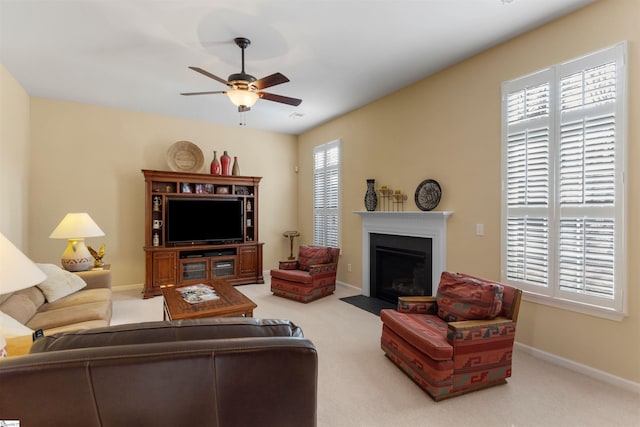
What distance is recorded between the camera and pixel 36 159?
4.74 metres

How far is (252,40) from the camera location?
3109 mm

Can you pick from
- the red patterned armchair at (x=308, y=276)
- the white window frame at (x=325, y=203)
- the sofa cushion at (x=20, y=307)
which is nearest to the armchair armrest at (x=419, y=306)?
the red patterned armchair at (x=308, y=276)

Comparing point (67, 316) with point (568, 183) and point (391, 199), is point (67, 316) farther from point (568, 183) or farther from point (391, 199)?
point (568, 183)

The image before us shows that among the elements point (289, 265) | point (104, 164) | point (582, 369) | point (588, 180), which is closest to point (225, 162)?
point (104, 164)

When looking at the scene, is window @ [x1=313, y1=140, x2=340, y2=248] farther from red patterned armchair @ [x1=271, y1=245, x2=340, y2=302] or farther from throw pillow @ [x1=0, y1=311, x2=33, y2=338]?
throw pillow @ [x1=0, y1=311, x2=33, y2=338]

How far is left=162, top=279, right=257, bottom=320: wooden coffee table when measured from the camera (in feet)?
8.48

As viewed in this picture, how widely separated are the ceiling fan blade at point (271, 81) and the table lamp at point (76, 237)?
9.22 ft

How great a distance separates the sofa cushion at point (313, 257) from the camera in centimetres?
510

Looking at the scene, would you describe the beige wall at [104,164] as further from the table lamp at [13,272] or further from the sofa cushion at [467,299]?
the sofa cushion at [467,299]

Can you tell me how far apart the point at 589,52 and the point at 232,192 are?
5236 mm

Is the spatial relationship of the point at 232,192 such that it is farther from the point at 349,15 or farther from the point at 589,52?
the point at 589,52

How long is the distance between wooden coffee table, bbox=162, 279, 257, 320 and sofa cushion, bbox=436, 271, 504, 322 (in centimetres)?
171

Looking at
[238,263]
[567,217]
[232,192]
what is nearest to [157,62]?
[232,192]

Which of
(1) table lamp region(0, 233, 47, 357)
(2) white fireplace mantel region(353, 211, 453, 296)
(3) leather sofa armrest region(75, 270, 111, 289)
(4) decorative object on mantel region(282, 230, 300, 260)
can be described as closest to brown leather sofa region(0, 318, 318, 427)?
(1) table lamp region(0, 233, 47, 357)
